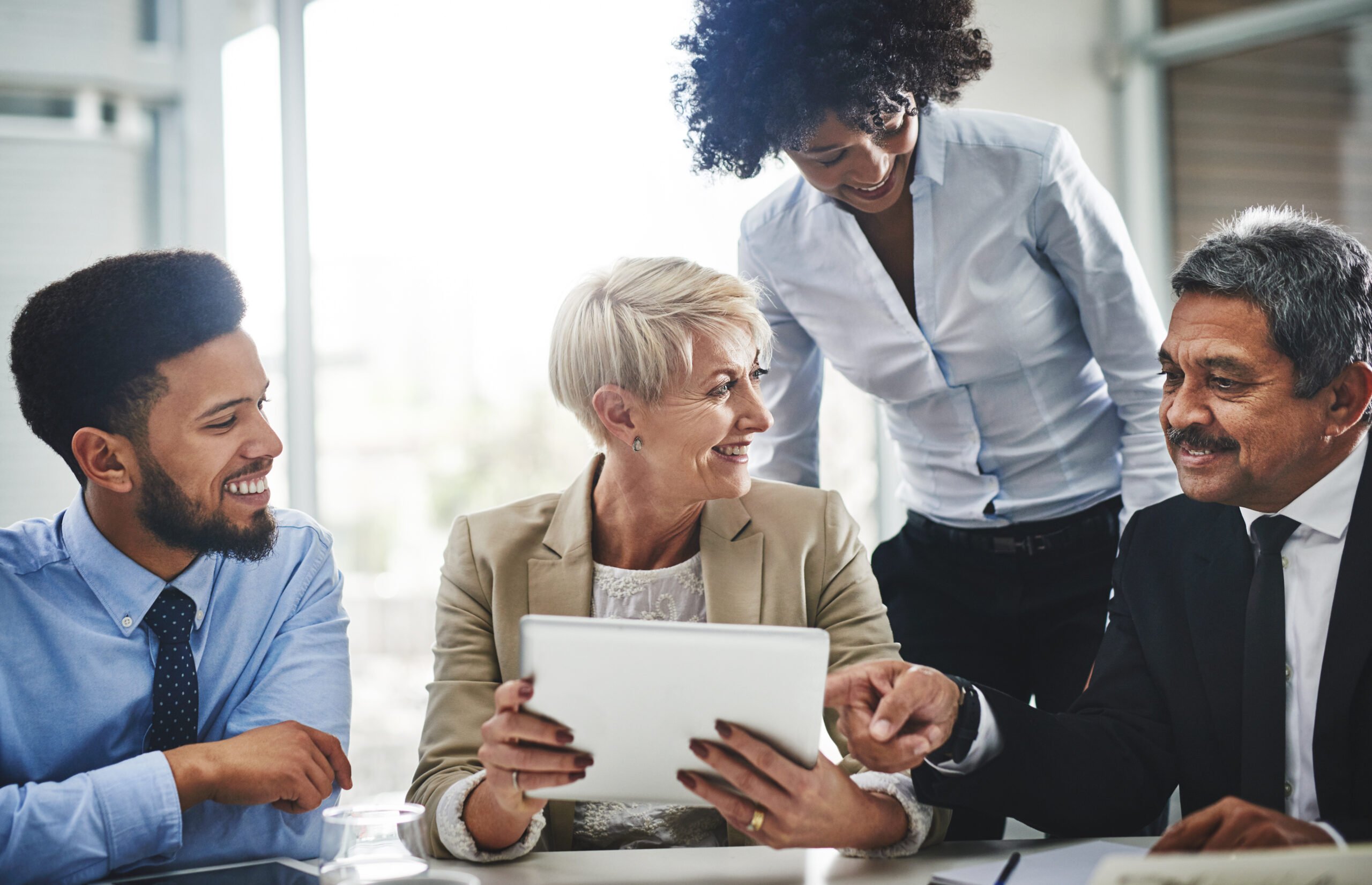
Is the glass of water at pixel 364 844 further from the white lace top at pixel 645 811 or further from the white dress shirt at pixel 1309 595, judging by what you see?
the white dress shirt at pixel 1309 595

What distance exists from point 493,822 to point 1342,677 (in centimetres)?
111

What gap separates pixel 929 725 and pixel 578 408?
0.87 meters

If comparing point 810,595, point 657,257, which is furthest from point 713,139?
point 810,595

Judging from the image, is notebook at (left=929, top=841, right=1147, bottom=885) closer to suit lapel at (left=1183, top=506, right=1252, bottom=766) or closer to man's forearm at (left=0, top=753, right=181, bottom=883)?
suit lapel at (left=1183, top=506, right=1252, bottom=766)

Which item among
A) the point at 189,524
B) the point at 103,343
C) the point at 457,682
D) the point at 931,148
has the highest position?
the point at 931,148

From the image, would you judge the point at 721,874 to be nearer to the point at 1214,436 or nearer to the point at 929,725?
the point at 929,725

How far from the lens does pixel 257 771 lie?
4.83ft

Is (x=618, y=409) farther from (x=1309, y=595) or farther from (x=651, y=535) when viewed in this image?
(x=1309, y=595)

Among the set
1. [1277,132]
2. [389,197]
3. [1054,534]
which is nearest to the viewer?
[1054,534]

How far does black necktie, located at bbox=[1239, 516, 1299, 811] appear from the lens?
152 centimetres

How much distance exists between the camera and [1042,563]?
229cm

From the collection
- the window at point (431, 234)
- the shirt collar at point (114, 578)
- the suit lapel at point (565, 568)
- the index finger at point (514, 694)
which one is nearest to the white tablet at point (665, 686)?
the index finger at point (514, 694)

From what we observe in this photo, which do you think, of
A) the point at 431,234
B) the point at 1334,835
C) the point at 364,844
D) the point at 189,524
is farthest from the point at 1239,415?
the point at 431,234

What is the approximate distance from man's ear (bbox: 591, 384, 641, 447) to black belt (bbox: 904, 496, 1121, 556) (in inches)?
31.7
